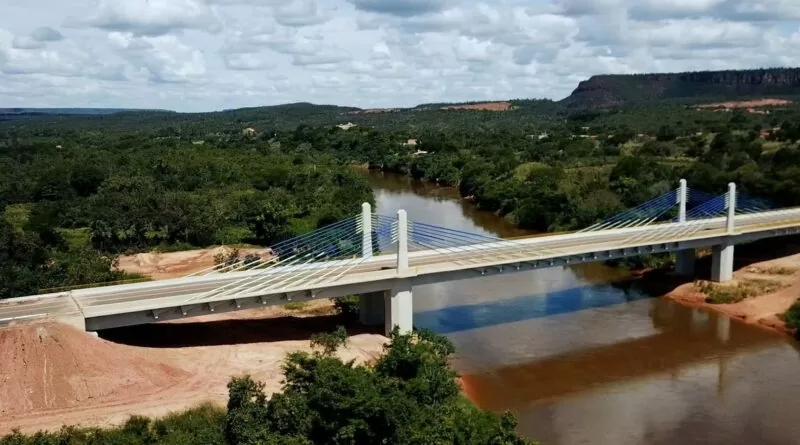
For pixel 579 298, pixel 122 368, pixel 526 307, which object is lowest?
pixel 579 298

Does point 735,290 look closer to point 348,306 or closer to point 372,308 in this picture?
point 372,308

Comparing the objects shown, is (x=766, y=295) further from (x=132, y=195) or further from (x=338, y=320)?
(x=132, y=195)

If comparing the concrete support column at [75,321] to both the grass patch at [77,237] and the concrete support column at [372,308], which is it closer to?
the concrete support column at [372,308]

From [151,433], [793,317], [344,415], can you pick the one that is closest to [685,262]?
[793,317]

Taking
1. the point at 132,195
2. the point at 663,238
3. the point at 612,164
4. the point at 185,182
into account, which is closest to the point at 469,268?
the point at 663,238

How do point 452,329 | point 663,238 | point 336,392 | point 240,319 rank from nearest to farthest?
point 336,392 < point 240,319 < point 452,329 < point 663,238
